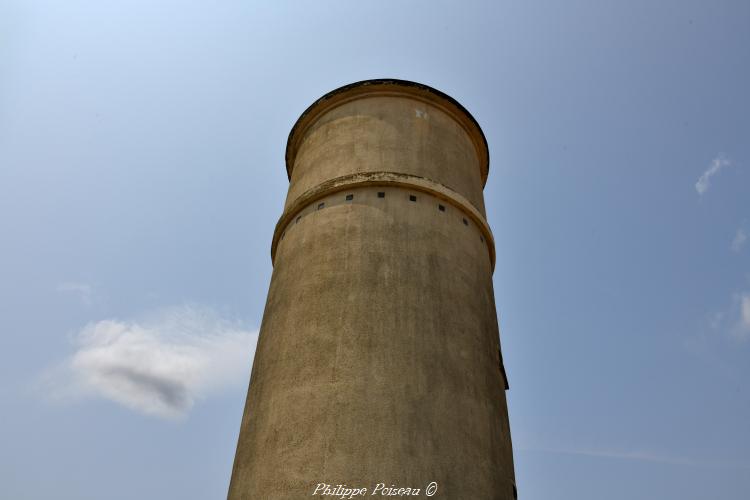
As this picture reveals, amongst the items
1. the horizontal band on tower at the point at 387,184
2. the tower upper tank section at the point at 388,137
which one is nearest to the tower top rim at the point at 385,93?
the tower upper tank section at the point at 388,137

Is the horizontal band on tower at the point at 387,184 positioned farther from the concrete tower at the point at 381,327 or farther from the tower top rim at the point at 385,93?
the tower top rim at the point at 385,93

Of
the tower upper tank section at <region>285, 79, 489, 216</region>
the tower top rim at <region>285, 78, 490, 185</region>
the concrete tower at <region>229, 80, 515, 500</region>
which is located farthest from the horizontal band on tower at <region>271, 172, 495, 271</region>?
the tower top rim at <region>285, 78, 490, 185</region>

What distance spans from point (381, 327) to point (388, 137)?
5523 millimetres

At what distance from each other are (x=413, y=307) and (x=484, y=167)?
7620 mm

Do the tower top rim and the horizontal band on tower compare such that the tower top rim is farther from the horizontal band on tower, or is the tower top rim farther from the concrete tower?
the horizontal band on tower

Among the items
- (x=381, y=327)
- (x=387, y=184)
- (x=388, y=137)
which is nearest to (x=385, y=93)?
(x=388, y=137)

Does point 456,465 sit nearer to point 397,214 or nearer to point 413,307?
point 413,307

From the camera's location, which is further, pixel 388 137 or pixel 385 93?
pixel 385 93

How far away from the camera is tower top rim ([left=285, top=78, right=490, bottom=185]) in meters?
14.7

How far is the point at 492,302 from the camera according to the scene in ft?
41.2

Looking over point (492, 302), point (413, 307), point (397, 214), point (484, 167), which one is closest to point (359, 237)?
point (397, 214)

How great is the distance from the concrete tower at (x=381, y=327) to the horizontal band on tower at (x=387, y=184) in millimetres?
35

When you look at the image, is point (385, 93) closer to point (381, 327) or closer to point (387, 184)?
point (387, 184)

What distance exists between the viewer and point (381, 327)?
401 inches
